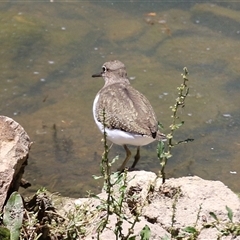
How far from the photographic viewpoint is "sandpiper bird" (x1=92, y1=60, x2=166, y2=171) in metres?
5.93

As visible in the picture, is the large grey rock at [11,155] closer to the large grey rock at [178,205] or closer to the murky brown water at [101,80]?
the large grey rock at [178,205]

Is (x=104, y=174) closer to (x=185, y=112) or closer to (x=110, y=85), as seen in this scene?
(x=110, y=85)

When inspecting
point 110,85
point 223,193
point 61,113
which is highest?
point 223,193

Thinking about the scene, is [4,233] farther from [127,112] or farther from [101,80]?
[101,80]

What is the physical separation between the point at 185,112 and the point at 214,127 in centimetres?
44

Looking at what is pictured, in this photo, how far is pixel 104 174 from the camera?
336cm

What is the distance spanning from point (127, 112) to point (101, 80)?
7.85 feet

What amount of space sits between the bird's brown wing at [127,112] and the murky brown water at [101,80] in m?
0.76

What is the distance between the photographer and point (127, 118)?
6059mm

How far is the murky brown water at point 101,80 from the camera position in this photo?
6.89m

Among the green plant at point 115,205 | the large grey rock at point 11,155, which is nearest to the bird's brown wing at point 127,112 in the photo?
the large grey rock at point 11,155

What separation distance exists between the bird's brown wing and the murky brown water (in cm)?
76

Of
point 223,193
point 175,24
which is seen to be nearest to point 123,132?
point 223,193

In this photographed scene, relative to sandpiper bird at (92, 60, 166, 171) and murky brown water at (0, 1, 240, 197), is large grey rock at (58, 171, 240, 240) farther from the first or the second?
murky brown water at (0, 1, 240, 197)
